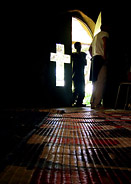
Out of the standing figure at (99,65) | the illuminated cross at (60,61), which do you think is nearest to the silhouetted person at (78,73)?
the illuminated cross at (60,61)

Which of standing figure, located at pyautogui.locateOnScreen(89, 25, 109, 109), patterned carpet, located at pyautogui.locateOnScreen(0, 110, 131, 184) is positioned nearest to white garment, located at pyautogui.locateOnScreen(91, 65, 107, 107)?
standing figure, located at pyautogui.locateOnScreen(89, 25, 109, 109)

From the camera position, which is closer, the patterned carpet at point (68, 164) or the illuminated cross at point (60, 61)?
the patterned carpet at point (68, 164)

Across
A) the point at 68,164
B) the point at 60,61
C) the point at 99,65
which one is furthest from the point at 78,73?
the point at 68,164

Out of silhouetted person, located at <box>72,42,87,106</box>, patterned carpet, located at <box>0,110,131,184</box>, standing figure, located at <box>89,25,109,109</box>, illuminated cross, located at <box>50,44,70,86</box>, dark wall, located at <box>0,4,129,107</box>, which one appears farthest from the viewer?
silhouetted person, located at <box>72,42,87,106</box>

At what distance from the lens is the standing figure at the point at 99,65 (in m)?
2.82

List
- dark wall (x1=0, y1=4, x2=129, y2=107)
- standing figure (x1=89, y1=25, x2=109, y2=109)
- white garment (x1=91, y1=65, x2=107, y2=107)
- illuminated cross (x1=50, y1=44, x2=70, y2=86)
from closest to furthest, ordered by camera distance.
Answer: standing figure (x1=89, y1=25, x2=109, y2=109), white garment (x1=91, y1=65, x2=107, y2=107), dark wall (x1=0, y1=4, x2=129, y2=107), illuminated cross (x1=50, y1=44, x2=70, y2=86)

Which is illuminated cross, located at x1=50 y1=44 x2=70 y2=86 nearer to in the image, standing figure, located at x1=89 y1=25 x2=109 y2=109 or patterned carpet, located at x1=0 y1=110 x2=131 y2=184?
standing figure, located at x1=89 y1=25 x2=109 y2=109

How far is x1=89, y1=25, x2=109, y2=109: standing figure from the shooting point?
282 centimetres

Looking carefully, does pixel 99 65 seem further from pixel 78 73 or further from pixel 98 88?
pixel 78 73

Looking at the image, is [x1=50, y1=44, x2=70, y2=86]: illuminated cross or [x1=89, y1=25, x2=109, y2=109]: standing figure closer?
[x1=89, y1=25, x2=109, y2=109]: standing figure

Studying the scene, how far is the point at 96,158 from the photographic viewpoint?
18.1 inches

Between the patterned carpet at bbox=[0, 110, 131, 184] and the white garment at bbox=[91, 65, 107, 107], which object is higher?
the white garment at bbox=[91, 65, 107, 107]

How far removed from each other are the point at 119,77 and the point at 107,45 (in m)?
1.00

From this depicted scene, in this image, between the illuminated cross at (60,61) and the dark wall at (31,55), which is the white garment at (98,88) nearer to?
the dark wall at (31,55)
